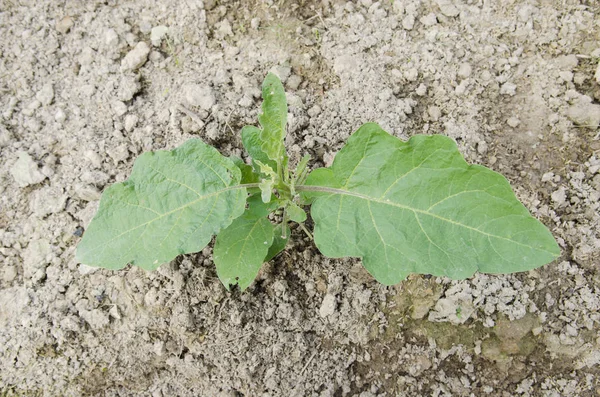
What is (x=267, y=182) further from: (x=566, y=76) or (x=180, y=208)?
(x=566, y=76)

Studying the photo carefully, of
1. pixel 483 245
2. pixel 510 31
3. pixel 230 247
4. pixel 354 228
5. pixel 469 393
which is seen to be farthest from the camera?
pixel 510 31

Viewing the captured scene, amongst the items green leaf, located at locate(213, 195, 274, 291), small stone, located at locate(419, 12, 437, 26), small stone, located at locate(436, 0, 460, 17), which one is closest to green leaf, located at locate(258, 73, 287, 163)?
green leaf, located at locate(213, 195, 274, 291)

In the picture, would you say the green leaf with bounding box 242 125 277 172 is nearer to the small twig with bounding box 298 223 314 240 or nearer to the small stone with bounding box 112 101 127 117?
the small twig with bounding box 298 223 314 240

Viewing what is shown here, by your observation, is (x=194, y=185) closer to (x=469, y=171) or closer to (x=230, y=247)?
(x=230, y=247)

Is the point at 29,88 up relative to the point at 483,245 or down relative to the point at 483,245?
up

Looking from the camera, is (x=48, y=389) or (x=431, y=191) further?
(x=48, y=389)

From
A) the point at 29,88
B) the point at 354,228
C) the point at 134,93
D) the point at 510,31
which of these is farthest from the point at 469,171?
the point at 29,88
